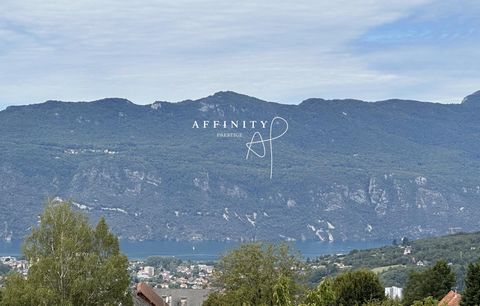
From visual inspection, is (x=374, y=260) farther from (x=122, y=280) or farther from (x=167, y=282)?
(x=122, y=280)

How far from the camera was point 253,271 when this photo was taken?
144ft

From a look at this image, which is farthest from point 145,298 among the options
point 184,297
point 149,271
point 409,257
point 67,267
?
point 149,271

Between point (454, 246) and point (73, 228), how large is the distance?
120254 millimetres

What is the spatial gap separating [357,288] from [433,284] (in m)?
7.14

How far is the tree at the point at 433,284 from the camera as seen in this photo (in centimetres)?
6038

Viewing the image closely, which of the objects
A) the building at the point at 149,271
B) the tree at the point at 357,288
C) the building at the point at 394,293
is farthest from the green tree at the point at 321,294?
the building at the point at 149,271

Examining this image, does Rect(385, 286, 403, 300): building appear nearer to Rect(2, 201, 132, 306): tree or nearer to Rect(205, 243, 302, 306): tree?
Rect(205, 243, 302, 306): tree

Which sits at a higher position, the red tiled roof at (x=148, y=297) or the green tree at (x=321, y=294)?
the green tree at (x=321, y=294)

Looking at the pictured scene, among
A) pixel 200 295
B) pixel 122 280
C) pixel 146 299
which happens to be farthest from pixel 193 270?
pixel 122 280

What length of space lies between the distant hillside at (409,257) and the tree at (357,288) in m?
63.3

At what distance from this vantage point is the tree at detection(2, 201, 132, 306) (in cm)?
3408

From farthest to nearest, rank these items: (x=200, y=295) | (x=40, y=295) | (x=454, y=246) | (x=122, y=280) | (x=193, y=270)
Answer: (x=193, y=270) → (x=454, y=246) → (x=200, y=295) → (x=122, y=280) → (x=40, y=295)

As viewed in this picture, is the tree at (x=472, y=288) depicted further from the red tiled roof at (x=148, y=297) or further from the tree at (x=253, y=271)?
the red tiled roof at (x=148, y=297)

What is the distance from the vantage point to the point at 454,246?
5979 inches
